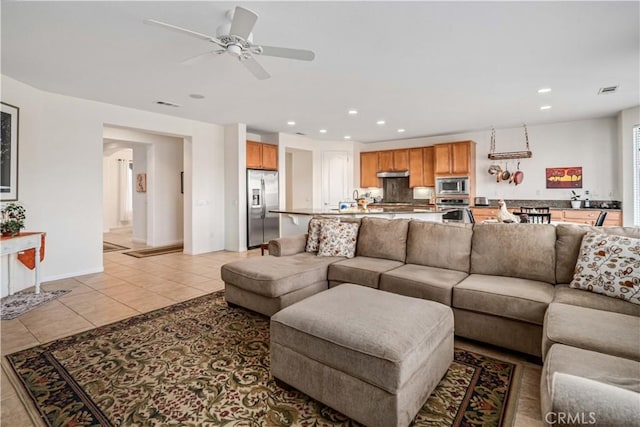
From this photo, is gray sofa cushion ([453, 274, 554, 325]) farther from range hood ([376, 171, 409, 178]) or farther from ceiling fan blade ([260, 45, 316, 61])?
range hood ([376, 171, 409, 178])

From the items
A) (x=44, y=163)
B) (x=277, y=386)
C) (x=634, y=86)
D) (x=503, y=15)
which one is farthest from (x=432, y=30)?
(x=44, y=163)

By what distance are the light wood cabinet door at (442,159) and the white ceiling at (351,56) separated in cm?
179

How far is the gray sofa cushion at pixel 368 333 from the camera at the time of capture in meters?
1.53

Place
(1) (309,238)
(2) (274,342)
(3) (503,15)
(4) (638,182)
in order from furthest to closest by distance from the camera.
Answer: (4) (638,182) < (1) (309,238) < (3) (503,15) < (2) (274,342)

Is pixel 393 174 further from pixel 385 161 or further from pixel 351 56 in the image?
pixel 351 56

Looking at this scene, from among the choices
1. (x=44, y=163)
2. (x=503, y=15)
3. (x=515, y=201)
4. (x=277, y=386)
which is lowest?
(x=277, y=386)

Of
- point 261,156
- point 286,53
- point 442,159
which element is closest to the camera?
point 286,53

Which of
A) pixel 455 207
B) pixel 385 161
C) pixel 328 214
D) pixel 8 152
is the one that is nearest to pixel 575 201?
pixel 455 207

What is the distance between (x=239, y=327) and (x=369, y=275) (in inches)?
50.1

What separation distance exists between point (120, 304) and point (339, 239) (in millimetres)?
2496

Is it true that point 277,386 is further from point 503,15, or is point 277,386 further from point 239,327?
point 503,15

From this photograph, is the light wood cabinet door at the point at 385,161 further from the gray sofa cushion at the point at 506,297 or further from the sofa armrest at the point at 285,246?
the gray sofa cushion at the point at 506,297

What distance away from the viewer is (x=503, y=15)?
244 centimetres
